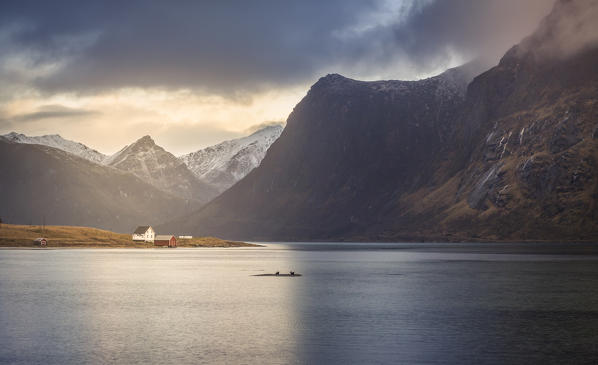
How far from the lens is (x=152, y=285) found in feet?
362

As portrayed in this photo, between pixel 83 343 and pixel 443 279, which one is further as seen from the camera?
pixel 443 279

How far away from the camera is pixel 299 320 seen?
6938 centimetres

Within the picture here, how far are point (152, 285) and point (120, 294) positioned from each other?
48.5 ft

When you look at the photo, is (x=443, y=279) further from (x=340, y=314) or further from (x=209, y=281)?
(x=340, y=314)

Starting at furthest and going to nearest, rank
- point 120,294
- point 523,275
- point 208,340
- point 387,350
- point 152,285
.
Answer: point 523,275 → point 152,285 → point 120,294 → point 208,340 → point 387,350

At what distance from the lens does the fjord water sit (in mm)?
50250

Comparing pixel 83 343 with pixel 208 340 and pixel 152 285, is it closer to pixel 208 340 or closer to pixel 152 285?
pixel 208 340

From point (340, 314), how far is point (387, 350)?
22.3m

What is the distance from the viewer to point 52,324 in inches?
2557

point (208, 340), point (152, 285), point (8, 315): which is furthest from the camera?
point (152, 285)

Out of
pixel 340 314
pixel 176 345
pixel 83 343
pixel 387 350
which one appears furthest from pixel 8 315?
pixel 387 350

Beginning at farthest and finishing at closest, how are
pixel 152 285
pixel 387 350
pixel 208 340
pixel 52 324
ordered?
1. pixel 152 285
2. pixel 52 324
3. pixel 208 340
4. pixel 387 350

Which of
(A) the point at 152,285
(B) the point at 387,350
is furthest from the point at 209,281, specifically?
(B) the point at 387,350

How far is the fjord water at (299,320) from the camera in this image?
50.2 m
